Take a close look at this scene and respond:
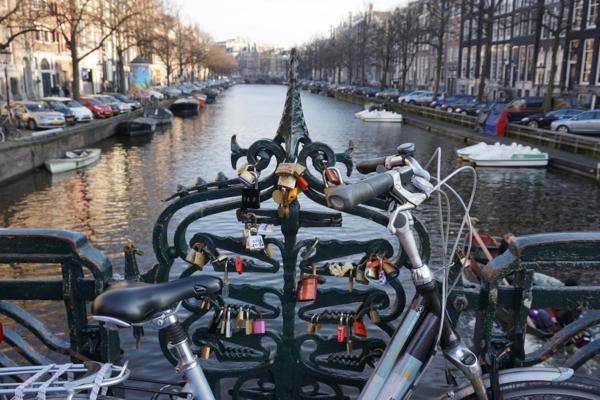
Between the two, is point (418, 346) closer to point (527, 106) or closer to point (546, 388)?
point (546, 388)

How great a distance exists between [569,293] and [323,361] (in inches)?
54.1

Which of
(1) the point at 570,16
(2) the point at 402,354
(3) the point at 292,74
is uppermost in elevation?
(1) the point at 570,16

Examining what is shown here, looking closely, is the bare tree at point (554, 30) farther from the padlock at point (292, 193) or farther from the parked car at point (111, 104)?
the padlock at point (292, 193)

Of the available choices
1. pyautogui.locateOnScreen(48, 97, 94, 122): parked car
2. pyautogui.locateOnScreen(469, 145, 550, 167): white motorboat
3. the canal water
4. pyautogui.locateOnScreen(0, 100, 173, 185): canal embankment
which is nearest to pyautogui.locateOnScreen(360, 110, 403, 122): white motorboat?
the canal water

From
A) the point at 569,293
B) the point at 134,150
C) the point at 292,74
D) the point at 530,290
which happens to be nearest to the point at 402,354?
the point at 530,290

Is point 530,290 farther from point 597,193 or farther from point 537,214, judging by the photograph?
point 597,193

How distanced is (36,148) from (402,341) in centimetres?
2102

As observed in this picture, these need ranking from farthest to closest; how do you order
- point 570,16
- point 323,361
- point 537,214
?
point 570,16 < point 537,214 < point 323,361

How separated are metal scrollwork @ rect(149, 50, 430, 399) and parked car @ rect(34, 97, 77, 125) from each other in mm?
27746

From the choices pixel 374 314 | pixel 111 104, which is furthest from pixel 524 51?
pixel 374 314

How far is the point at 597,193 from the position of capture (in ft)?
57.8

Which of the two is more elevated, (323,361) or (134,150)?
(323,361)

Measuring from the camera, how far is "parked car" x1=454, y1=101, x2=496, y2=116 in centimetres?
3859

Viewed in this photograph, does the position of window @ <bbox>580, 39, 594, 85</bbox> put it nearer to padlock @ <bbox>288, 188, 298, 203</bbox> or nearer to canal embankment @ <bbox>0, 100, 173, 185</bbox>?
canal embankment @ <bbox>0, 100, 173, 185</bbox>
